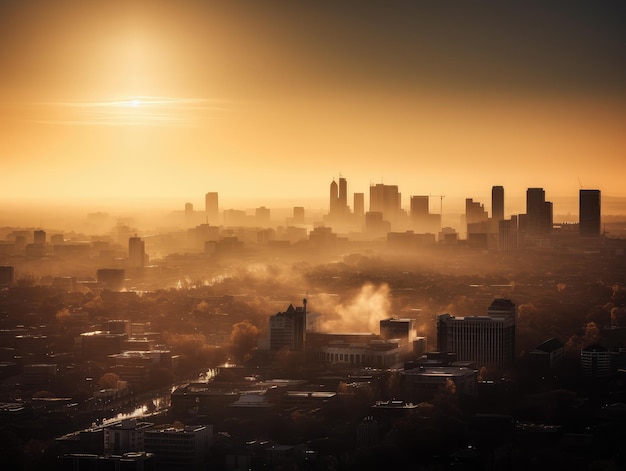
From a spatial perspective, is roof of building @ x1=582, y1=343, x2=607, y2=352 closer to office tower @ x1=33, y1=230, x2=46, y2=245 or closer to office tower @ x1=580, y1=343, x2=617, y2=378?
office tower @ x1=580, y1=343, x2=617, y2=378

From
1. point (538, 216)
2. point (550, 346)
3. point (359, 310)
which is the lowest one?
point (550, 346)

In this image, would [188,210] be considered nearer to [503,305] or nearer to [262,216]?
[262,216]

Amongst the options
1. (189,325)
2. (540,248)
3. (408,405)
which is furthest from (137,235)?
(408,405)

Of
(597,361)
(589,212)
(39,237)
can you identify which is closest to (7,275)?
(39,237)

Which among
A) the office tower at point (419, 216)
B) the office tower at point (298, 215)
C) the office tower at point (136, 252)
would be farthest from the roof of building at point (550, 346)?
the office tower at point (136, 252)

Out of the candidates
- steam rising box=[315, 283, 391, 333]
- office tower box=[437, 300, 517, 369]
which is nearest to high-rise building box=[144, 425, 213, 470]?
office tower box=[437, 300, 517, 369]
